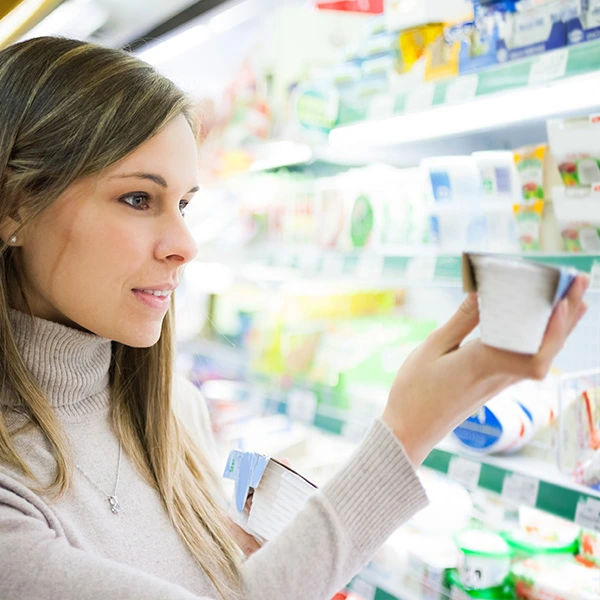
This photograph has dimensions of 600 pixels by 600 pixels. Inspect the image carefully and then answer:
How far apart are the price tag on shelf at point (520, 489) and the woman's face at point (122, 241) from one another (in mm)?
644

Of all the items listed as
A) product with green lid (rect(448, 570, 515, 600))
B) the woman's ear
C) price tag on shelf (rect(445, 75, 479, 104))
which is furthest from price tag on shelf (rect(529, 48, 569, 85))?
product with green lid (rect(448, 570, 515, 600))

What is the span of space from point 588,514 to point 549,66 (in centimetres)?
70

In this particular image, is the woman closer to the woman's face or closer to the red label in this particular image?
the woman's face

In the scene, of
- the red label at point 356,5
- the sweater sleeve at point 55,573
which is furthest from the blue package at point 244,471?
the red label at point 356,5

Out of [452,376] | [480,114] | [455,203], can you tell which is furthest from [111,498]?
[480,114]

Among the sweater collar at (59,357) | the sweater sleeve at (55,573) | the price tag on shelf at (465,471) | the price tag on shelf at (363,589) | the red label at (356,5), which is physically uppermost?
the red label at (356,5)

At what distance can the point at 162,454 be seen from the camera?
1.17 metres

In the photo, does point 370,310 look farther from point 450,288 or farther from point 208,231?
point 208,231

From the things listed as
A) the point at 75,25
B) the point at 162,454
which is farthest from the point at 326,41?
the point at 162,454

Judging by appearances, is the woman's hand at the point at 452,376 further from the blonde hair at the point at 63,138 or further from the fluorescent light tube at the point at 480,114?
the fluorescent light tube at the point at 480,114

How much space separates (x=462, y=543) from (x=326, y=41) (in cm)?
151

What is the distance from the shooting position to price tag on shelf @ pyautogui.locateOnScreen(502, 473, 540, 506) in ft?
3.67

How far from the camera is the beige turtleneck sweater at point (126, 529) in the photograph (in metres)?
0.81

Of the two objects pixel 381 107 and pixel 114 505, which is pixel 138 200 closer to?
pixel 114 505
